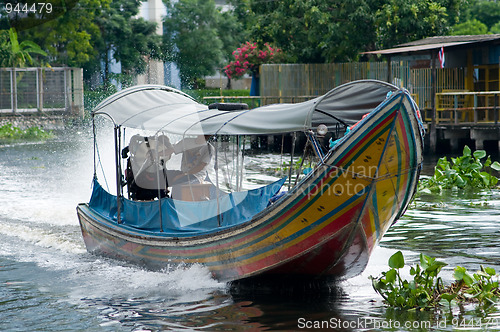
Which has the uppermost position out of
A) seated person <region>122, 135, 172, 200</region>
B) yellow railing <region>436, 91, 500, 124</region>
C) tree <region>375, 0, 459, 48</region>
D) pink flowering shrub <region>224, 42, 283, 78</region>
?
tree <region>375, 0, 459, 48</region>

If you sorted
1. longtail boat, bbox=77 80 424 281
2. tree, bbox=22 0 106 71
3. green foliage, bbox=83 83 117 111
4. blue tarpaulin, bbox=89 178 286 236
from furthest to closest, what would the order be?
green foliage, bbox=83 83 117 111, tree, bbox=22 0 106 71, blue tarpaulin, bbox=89 178 286 236, longtail boat, bbox=77 80 424 281

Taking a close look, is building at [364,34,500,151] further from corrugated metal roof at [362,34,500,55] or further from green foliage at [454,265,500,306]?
green foliage at [454,265,500,306]

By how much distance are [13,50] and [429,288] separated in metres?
28.1

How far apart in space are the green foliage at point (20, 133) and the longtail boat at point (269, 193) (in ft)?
66.5

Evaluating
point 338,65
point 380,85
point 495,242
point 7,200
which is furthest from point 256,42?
point 380,85

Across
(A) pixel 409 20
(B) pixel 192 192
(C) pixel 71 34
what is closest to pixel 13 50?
(C) pixel 71 34

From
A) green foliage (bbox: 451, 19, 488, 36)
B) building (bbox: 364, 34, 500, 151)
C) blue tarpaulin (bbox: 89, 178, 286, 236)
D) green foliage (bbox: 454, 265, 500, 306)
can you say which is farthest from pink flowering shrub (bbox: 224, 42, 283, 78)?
green foliage (bbox: 454, 265, 500, 306)

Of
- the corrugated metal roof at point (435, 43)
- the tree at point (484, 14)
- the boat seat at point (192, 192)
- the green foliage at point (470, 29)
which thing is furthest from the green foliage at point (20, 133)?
the tree at point (484, 14)

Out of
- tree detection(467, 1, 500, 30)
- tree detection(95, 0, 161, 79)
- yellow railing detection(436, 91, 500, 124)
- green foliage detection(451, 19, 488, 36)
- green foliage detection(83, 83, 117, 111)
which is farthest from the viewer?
tree detection(467, 1, 500, 30)

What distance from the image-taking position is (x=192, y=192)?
9055 mm

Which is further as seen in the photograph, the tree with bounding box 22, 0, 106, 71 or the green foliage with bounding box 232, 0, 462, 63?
the tree with bounding box 22, 0, 106, 71

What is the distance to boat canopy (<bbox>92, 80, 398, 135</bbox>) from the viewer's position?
7.12 meters

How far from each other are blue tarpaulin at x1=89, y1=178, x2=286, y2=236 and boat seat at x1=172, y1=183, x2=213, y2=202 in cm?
50

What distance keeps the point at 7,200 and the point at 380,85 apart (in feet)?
33.8
